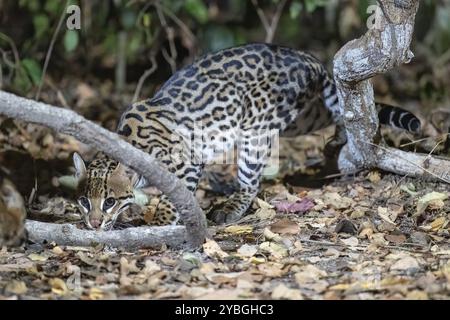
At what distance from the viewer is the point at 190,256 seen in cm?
536

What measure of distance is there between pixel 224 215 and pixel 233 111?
35.2 inches

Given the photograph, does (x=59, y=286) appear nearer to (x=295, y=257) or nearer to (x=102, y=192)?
(x=102, y=192)

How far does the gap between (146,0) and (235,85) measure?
8.43 ft

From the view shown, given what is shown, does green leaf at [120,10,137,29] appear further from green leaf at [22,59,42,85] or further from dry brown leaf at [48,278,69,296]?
dry brown leaf at [48,278,69,296]

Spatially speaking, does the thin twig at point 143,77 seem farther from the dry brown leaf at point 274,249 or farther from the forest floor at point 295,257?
the dry brown leaf at point 274,249

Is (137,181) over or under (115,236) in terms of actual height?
over

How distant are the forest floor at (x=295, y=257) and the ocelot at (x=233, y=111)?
41 cm

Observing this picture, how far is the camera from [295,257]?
5.44 m

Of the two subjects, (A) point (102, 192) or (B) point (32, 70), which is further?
(B) point (32, 70)

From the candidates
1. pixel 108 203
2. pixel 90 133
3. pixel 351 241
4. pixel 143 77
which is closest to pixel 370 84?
pixel 351 241

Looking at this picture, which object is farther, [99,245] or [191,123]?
[191,123]

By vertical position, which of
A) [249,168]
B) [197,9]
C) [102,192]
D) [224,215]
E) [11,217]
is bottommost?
[224,215]
